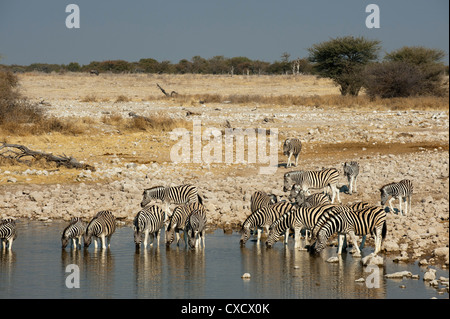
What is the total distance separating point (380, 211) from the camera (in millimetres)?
10734

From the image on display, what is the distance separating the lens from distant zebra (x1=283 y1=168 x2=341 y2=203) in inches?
573

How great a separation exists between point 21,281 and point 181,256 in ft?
8.48

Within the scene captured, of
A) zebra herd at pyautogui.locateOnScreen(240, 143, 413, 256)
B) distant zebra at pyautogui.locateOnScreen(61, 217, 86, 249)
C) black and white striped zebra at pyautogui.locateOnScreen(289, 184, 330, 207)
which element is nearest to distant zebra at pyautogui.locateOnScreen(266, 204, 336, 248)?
zebra herd at pyautogui.locateOnScreen(240, 143, 413, 256)

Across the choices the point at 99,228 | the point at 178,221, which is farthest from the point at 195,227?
the point at 99,228

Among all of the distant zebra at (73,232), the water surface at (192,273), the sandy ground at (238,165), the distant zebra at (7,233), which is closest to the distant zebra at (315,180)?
the sandy ground at (238,165)

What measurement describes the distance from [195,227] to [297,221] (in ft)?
5.74

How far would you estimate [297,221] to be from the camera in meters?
11.3

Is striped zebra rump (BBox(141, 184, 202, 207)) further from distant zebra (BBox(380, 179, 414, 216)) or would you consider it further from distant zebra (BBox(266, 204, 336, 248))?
distant zebra (BBox(380, 179, 414, 216))

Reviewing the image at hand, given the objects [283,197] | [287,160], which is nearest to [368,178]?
[283,197]

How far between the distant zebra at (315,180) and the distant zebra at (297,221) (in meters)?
3.04

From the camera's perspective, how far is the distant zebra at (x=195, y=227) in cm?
1105

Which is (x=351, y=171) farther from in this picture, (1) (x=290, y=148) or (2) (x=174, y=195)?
(2) (x=174, y=195)

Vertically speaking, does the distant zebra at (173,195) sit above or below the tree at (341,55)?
below

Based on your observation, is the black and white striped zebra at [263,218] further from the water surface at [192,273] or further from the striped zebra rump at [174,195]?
the striped zebra rump at [174,195]
